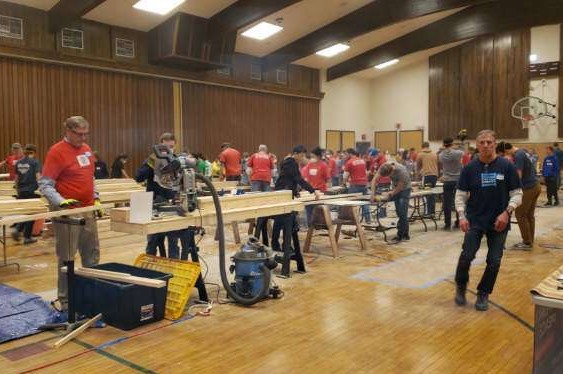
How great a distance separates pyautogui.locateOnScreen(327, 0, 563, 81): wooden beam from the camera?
1448 centimetres

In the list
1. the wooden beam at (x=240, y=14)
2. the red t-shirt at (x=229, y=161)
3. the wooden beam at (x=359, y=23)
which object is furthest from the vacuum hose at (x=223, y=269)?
the wooden beam at (x=359, y=23)

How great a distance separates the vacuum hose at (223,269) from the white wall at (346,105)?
1428 cm

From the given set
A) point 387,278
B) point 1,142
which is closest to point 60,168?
point 387,278

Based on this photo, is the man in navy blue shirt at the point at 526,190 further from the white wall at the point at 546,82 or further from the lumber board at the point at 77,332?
the white wall at the point at 546,82

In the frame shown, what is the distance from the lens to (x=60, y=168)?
392 cm

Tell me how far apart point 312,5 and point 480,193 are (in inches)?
374

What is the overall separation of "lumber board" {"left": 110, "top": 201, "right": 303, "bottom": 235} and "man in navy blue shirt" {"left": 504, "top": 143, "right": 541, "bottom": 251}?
3.23 metres

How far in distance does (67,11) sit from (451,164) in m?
7.89

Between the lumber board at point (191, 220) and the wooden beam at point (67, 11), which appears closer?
the lumber board at point (191, 220)

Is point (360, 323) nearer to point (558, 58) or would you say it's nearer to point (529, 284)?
point (529, 284)

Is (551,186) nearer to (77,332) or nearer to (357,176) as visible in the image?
(357,176)

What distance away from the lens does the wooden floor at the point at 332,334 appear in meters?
3.17

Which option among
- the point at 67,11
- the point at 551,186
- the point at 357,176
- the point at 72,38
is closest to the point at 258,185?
the point at 357,176

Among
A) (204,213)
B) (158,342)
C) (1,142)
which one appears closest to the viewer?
(158,342)
